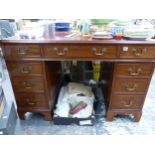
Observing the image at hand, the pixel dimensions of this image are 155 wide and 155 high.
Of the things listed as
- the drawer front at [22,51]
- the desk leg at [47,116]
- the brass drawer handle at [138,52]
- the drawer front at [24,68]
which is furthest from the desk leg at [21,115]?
the brass drawer handle at [138,52]

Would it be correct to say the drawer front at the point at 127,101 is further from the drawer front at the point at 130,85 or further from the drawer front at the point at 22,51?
the drawer front at the point at 22,51

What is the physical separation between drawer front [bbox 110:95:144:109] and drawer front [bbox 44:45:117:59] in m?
0.40

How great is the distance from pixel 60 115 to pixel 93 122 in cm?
30

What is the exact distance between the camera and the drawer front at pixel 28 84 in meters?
1.28

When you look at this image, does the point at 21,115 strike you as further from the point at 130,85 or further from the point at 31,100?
the point at 130,85

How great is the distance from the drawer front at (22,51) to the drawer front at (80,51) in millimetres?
68

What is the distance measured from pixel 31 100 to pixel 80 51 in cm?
62

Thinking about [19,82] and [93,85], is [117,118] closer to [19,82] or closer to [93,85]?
[93,85]

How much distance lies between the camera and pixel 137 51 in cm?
111

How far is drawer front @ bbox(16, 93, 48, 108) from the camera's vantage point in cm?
137

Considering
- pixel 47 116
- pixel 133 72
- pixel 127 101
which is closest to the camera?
pixel 133 72

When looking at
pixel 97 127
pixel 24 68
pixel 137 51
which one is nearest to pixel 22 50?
pixel 24 68

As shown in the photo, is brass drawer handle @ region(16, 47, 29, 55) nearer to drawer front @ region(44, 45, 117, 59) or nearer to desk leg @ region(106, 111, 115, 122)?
drawer front @ region(44, 45, 117, 59)
